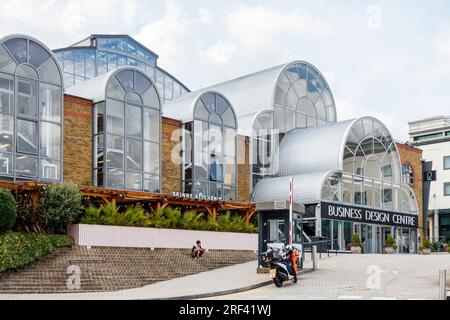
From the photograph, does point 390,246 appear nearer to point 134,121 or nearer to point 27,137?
point 134,121

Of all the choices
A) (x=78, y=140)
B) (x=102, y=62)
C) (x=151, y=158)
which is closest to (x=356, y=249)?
(x=151, y=158)

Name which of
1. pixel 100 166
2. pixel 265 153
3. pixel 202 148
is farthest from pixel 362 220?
pixel 100 166

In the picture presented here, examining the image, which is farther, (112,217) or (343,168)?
Answer: (343,168)

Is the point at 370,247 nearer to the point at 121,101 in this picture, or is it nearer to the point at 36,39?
the point at 121,101

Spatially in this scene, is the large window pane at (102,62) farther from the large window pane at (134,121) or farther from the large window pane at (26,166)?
the large window pane at (26,166)

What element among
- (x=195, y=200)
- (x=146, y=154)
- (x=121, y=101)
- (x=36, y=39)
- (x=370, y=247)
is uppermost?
(x=36, y=39)

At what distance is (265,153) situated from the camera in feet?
146

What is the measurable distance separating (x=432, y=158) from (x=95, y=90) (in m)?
46.0

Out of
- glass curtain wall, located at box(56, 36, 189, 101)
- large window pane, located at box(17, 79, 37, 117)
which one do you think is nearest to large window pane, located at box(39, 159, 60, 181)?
large window pane, located at box(17, 79, 37, 117)

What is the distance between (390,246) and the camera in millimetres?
42562

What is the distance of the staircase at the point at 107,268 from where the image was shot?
2166cm

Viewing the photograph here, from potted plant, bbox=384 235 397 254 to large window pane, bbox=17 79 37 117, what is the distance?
21989mm

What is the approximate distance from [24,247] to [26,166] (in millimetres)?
7733
